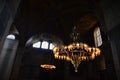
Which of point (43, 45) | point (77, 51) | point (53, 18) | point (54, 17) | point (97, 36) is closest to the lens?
point (77, 51)

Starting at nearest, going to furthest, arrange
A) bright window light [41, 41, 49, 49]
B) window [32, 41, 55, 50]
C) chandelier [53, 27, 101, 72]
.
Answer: chandelier [53, 27, 101, 72] < window [32, 41, 55, 50] < bright window light [41, 41, 49, 49]

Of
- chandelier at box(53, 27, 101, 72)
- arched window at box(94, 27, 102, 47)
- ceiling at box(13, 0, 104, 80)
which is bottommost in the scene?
chandelier at box(53, 27, 101, 72)

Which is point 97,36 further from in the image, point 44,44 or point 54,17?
point 44,44

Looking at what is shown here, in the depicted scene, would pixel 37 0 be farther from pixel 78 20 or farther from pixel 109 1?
pixel 109 1

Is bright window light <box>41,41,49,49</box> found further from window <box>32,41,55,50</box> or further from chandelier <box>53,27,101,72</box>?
chandelier <box>53,27,101,72</box>

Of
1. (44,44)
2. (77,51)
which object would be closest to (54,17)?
(44,44)

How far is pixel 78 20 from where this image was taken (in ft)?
40.9

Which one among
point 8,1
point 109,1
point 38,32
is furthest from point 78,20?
point 8,1

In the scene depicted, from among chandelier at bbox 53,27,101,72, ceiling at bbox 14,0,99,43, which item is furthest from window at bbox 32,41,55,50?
chandelier at bbox 53,27,101,72

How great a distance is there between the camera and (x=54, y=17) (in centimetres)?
1243

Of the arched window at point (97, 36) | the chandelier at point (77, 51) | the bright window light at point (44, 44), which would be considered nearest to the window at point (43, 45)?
the bright window light at point (44, 44)

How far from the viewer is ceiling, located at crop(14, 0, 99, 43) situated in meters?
10.9

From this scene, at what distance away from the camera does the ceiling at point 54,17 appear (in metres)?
10.9

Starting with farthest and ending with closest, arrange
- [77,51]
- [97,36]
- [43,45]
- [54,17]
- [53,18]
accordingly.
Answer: [43,45], [53,18], [54,17], [97,36], [77,51]
